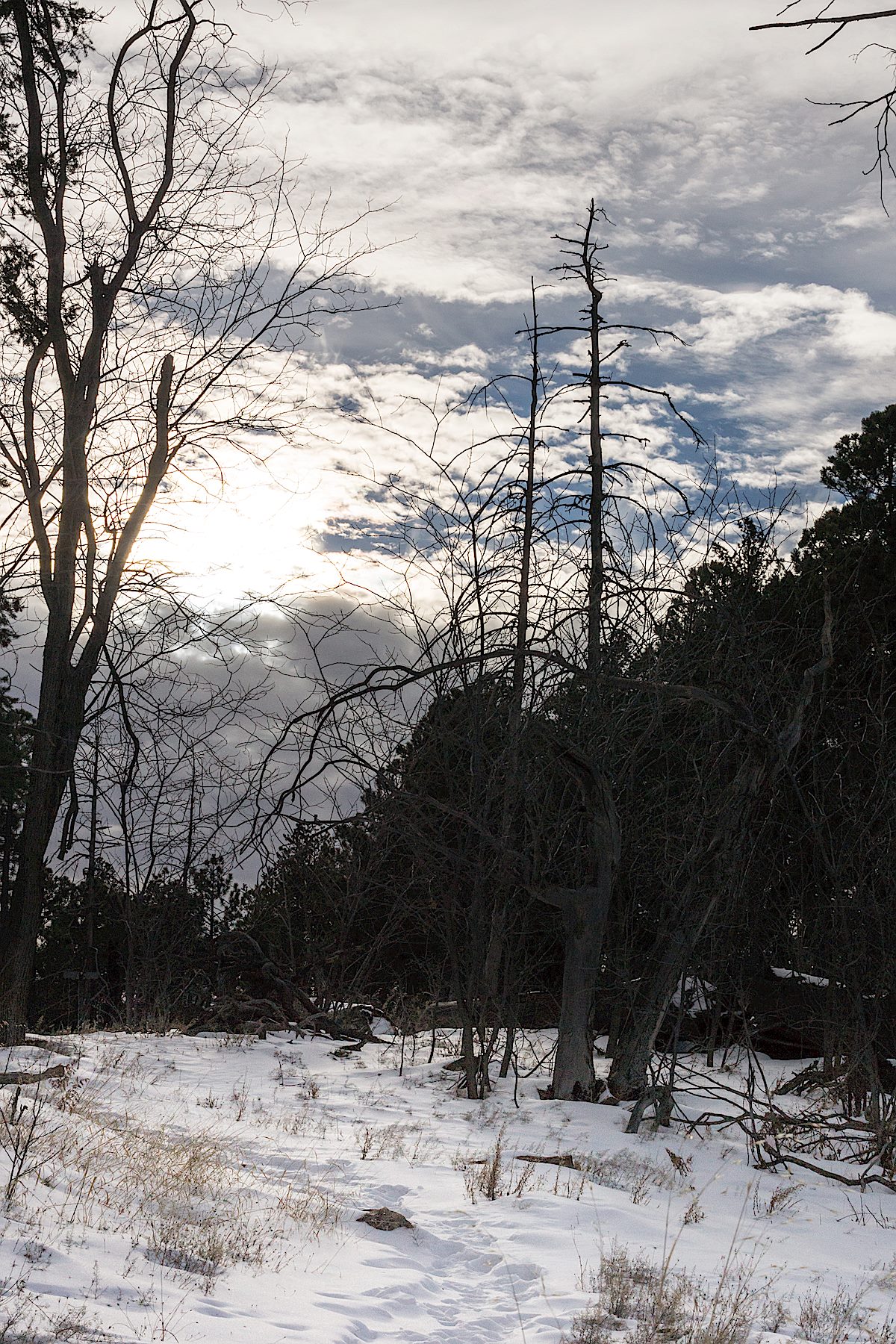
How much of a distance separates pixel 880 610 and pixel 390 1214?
13.1 m

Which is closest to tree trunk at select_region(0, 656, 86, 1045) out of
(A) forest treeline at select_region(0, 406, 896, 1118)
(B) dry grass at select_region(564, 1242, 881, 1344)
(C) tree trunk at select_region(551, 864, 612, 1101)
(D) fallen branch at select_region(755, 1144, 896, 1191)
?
(A) forest treeline at select_region(0, 406, 896, 1118)

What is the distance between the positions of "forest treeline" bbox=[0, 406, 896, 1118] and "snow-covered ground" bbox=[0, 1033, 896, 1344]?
1.41 meters

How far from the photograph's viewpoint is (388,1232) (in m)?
5.31

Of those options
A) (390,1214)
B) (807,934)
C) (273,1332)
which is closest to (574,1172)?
(390,1214)

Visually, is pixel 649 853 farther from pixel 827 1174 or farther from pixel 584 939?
pixel 827 1174

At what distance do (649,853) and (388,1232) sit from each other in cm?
817

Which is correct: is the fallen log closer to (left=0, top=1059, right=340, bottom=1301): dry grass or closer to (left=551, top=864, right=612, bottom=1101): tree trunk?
(left=0, top=1059, right=340, bottom=1301): dry grass

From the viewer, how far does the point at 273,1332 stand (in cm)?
376

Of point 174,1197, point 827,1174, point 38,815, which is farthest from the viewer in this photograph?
point 38,815

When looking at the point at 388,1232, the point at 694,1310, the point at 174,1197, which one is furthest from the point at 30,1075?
the point at 694,1310

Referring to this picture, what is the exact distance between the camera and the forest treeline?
9.48 m

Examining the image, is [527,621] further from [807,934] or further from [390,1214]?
[807,934]

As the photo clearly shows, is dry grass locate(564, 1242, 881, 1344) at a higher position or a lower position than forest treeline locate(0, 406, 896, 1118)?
lower

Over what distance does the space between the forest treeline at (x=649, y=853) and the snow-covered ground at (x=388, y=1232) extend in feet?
4.63
